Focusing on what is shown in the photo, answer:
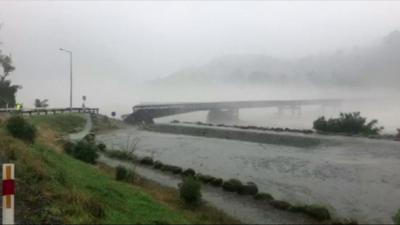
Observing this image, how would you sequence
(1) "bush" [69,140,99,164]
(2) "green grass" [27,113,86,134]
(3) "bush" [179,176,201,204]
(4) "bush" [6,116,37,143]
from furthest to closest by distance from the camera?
(2) "green grass" [27,113,86,134] < (1) "bush" [69,140,99,164] < (4) "bush" [6,116,37,143] < (3) "bush" [179,176,201,204]

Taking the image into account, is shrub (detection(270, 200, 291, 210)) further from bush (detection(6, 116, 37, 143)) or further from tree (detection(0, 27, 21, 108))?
tree (detection(0, 27, 21, 108))

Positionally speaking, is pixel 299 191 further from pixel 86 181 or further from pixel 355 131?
pixel 355 131

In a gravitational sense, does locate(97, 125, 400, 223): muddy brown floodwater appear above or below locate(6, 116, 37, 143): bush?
below

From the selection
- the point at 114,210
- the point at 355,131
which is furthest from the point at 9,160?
the point at 355,131

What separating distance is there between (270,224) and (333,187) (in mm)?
9612

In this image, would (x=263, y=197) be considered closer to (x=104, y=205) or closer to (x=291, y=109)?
(x=104, y=205)

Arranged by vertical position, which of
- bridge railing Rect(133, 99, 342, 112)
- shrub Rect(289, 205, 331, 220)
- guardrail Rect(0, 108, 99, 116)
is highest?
bridge railing Rect(133, 99, 342, 112)

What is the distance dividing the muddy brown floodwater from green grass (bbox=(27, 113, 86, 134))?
12632mm

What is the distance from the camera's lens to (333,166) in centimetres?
3303

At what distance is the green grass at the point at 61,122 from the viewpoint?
5687cm

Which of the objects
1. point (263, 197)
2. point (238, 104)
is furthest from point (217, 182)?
point (238, 104)

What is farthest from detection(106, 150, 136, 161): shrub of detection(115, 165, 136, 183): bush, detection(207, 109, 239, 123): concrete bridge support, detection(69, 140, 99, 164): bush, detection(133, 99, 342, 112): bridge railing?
detection(207, 109, 239, 123): concrete bridge support

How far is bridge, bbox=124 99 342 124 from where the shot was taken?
103637 mm

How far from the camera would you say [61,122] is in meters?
62.0
